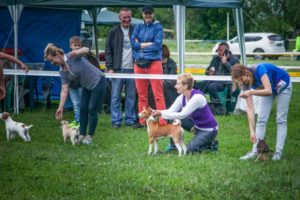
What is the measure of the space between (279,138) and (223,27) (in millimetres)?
43726

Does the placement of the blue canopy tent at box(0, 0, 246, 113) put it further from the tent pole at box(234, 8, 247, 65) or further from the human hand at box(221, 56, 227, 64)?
the human hand at box(221, 56, 227, 64)

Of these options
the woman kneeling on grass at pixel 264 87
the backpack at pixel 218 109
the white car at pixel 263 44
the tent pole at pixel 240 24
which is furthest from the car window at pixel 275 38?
the woman kneeling on grass at pixel 264 87

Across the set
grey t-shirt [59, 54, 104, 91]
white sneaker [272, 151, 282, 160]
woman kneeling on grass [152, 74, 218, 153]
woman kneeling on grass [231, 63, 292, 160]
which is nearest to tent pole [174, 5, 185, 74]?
grey t-shirt [59, 54, 104, 91]

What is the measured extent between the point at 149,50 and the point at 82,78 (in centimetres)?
186

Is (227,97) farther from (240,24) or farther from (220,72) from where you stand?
(240,24)

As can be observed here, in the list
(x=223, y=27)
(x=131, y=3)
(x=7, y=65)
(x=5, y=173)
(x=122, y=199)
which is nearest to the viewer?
(x=122, y=199)

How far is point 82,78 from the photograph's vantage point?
6.10 metres

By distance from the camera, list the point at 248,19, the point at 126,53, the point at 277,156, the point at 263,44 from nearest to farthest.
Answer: the point at 277,156
the point at 126,53
the point at 263,44
the point at 248,19

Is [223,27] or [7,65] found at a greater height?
[223,27]

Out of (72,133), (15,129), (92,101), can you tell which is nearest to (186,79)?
(92,101)

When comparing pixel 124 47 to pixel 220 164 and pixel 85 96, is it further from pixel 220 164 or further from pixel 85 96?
pixel 220 164

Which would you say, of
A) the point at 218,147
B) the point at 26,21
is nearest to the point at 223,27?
the point at 26,21

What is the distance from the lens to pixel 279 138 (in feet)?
17.5

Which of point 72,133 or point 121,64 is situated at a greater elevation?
point 121,64
